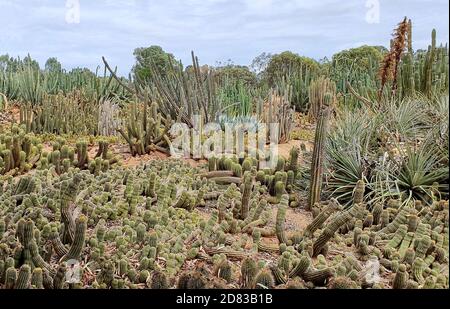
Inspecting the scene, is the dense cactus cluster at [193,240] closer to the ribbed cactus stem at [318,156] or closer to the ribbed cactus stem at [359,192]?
the ribbed cactus stem at [359,192]

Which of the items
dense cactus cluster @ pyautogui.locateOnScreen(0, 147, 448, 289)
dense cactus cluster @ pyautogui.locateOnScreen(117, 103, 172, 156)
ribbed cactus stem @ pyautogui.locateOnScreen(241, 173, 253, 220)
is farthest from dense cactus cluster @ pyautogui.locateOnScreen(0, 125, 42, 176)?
ribbed cactus stem @ pyautogui.locateOnScreen(241, 173, 253, 220)

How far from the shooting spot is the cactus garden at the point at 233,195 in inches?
85.9

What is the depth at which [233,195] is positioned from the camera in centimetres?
348

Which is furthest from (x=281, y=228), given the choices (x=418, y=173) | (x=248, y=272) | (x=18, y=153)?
(x=18, y=153)

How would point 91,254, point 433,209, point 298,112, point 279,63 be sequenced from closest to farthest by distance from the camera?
point 91,254
point 433,209
point 298,112
point 279,63

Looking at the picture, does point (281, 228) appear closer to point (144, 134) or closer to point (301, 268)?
point (301, 268)

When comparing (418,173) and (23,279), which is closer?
(23,279)

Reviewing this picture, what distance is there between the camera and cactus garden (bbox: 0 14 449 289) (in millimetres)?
2182

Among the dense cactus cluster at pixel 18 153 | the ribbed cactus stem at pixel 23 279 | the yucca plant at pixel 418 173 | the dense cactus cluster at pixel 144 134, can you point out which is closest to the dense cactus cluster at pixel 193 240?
the ribbed cactus stem at pixel 23 279

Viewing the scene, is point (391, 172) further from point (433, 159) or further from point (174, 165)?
point (174, 165)

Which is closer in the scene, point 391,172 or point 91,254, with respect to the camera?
point 91,254

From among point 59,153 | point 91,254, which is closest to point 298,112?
point 59,153

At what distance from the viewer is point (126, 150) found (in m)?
5.07
